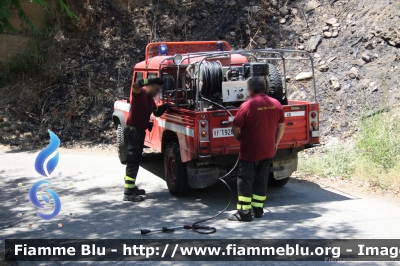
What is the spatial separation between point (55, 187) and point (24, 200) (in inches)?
37.0

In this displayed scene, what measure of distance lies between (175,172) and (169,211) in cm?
90

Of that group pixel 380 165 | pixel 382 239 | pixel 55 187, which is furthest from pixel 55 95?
pixel 382 239

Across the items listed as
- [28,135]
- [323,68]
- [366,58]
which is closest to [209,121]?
[323,68]

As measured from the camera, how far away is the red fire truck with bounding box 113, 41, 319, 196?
7.02 metres

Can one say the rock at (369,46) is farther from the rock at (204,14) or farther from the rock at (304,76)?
the rock at (204,14)

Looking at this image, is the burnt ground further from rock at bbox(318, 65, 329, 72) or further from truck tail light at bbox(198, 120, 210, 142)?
truck tail light at bbox(198, 120, 210, 142)

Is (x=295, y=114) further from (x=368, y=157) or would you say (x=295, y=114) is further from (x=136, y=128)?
(x=136, y=128)

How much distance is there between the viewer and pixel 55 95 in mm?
14117

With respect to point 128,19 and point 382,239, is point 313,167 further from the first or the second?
point 128,19

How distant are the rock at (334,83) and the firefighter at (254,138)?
5.46 meters

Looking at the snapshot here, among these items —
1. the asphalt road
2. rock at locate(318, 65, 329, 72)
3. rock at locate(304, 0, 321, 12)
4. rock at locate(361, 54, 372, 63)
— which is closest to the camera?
the asphalt road

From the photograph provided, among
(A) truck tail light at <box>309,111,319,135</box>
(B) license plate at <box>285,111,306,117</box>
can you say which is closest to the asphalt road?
(A) truck tail light at <box>309,111,319,135</box>

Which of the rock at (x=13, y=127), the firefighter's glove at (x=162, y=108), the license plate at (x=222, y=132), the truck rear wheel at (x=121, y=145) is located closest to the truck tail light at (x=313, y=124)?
the license plate at (x=222, y=132)

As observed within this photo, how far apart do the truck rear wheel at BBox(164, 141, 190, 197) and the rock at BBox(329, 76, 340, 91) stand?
5.15 meters
